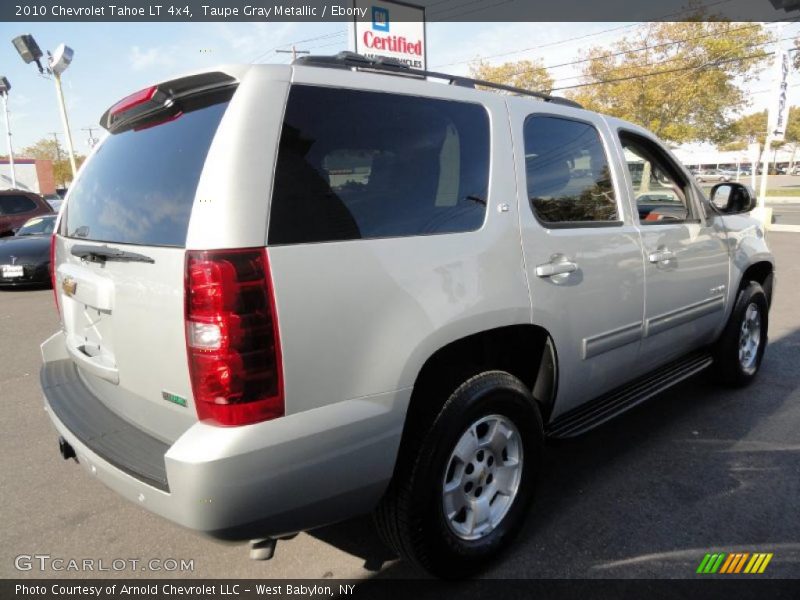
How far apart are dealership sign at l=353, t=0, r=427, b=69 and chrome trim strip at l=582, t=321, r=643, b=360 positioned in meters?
7.97

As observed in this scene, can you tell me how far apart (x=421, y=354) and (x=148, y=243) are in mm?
1007

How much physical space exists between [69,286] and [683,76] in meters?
29.0

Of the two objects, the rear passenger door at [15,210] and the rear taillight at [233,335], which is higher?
the rear passenger door at [15,210]

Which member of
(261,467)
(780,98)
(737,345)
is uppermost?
(780,98)

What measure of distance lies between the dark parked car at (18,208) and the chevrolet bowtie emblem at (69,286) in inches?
484

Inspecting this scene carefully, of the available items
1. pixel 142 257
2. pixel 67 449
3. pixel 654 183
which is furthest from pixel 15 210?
pixel 654 183

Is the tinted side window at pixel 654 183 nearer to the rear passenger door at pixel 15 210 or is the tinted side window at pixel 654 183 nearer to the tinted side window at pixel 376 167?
the tinted side window at pixel 376 167

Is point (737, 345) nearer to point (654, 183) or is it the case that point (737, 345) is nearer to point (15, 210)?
point (654, 183)

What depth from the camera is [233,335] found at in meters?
1.64

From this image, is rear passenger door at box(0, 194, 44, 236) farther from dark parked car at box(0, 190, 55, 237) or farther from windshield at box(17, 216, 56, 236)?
windshield at box(17, 216, 56, 236)

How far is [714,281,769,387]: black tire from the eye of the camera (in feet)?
13.4

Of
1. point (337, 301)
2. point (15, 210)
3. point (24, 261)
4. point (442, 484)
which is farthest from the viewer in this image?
point (15, 210)

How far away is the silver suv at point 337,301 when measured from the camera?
5.49ft

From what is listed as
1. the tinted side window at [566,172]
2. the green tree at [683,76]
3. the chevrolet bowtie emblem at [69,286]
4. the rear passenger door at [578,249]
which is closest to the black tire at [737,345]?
the rear passenger door at [578,249]
